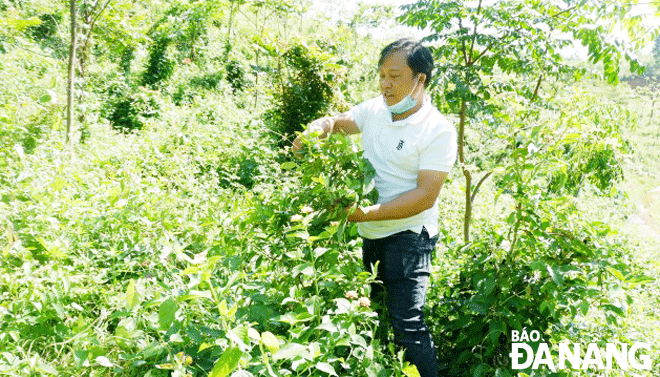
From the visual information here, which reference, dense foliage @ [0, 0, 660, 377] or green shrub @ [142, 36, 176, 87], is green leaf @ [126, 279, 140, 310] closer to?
dense foliage @ [0, 0, 660, 377]

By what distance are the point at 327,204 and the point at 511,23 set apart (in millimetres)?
2250

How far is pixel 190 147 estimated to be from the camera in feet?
16.8

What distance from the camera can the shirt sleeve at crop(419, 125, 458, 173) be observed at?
1.93 metres

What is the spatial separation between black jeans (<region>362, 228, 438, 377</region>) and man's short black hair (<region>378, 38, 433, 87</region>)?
2.38ft

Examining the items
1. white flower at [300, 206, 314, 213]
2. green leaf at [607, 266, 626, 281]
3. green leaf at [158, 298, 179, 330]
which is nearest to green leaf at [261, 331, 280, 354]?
green leaf at [158, 298, 179, 330]

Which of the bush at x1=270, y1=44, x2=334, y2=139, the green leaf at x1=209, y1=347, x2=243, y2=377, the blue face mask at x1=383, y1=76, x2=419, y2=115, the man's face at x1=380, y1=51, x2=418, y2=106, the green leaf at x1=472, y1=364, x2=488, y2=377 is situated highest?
the bush at x1=270, y1=44, x2=334, y2=139

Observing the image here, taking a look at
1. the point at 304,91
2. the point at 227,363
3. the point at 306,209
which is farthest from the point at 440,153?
the point at 304,91

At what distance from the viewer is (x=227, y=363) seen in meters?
1.21

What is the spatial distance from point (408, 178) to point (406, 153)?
0.39ft

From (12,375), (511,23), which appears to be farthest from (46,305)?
(511,23)

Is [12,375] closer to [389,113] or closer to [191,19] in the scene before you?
[389,113]

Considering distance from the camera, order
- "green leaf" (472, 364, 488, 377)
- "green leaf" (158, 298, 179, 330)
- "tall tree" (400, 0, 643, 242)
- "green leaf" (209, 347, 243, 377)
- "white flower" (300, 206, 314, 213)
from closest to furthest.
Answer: "green leaf" (209, 347, 243, 377) → "green leaf" (158, 298, 179, 330) → "white flower" (300, 206, 314, 213) → "green leaf" (472, 364, 488, 377) → "tall tree" (400, 0, 643, 242)

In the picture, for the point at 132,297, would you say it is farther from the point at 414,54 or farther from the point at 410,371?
the point at 414,54

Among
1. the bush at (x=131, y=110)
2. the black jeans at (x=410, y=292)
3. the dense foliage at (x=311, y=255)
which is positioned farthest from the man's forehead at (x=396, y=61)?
the bush at (x=131, y=110)
